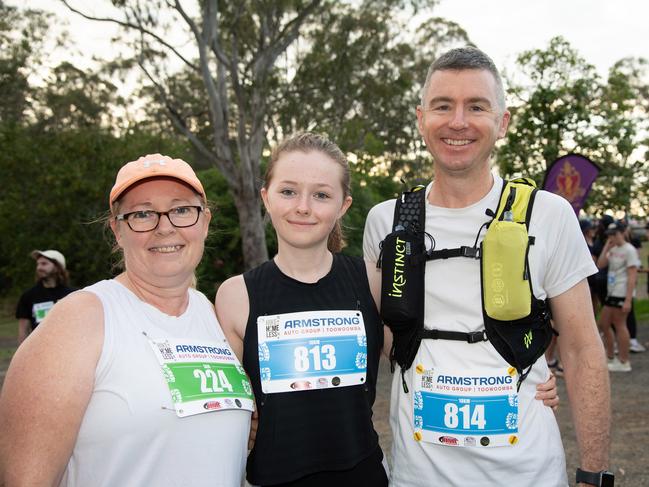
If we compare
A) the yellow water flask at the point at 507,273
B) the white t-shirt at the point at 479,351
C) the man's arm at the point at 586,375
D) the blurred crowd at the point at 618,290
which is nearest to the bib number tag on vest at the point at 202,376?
the white t-shirt at the point at 479,351

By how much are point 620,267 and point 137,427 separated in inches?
317

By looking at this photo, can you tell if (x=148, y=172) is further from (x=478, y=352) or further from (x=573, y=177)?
(x=573, y=177)

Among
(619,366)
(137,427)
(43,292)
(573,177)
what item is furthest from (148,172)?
(573,177)

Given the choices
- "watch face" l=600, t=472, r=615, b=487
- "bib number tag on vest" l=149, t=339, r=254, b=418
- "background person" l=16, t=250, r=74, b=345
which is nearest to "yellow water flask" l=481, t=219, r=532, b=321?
"watch face" l=600, t=472, r=615, b=487

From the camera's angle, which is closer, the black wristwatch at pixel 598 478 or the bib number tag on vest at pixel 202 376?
the bib number tag on vest at pixel 202 376

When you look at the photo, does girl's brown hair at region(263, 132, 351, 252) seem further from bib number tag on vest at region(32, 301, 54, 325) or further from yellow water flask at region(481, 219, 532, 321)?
bib number tag on vest at region(32, 301, 54, 325)

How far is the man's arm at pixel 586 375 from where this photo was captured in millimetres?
2354

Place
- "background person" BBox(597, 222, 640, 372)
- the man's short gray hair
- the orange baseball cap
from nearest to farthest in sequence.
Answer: the orange baseball cap
the man's short gray hair
"background person" BBox(597, 222, 640, 372)

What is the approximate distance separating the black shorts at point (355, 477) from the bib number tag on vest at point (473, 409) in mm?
247

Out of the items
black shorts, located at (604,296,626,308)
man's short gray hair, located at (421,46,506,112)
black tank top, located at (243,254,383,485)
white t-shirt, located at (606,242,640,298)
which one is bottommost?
black shorts, located at (604,296,626,308)

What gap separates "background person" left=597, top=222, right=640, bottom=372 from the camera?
8.50m

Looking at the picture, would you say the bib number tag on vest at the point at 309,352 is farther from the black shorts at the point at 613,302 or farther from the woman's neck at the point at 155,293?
the black shorts at the point at 613,302

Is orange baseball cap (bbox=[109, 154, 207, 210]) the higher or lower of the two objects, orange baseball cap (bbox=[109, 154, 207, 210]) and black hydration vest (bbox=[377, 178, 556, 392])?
the higher

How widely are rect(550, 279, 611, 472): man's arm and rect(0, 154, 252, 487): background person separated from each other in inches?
47.2
